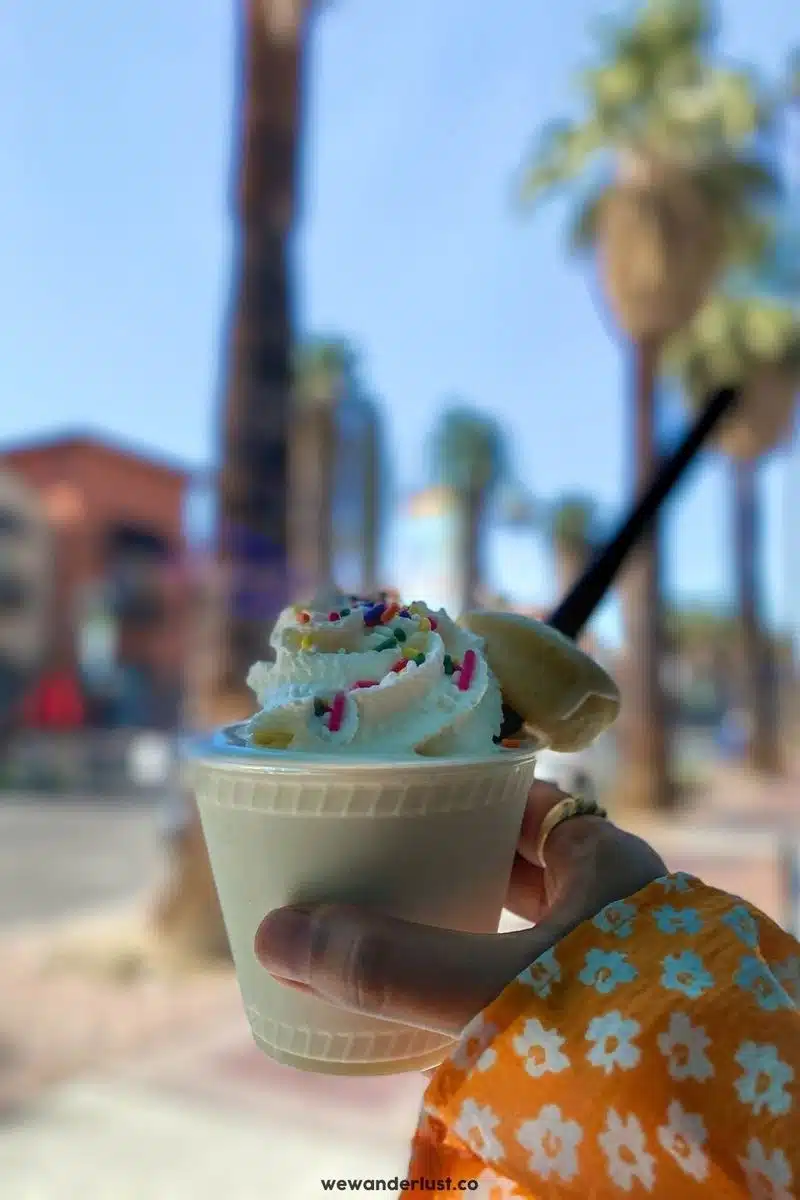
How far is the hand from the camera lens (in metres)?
0.64

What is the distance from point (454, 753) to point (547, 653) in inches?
6.4

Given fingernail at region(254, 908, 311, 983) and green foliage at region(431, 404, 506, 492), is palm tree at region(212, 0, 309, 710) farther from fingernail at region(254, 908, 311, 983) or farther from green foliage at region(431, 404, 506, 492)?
green foliage at region(431, 404, 506, 492)

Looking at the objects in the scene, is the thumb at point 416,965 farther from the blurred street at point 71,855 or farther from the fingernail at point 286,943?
the blurred street at point 71,855

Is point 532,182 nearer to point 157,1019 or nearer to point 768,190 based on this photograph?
point 768,190

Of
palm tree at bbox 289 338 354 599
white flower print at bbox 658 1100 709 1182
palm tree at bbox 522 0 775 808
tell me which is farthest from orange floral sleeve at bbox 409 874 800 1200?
palm tree at bbox 289 338 354 599

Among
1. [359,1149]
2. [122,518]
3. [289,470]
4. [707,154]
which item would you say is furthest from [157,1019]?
[122,518]

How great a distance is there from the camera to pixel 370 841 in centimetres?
77

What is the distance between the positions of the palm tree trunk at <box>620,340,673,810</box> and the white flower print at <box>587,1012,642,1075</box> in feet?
26.7

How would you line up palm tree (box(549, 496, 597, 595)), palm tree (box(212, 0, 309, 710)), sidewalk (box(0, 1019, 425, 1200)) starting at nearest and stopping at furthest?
sidewalk (box(0, 1019, 425, 1200)), palm tree (box(212, 0, 309, 710)), palm tree (box(549, 496, 597, 595))

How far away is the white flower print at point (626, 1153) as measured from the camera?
589mm

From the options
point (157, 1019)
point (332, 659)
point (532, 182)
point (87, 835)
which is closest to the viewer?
point (332, 659)

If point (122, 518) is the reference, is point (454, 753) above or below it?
above

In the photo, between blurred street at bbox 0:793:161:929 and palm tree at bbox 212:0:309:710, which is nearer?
palm tree at bbox 212:0:309:710

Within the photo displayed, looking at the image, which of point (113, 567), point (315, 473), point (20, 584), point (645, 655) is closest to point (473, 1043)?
point (645, 655)
